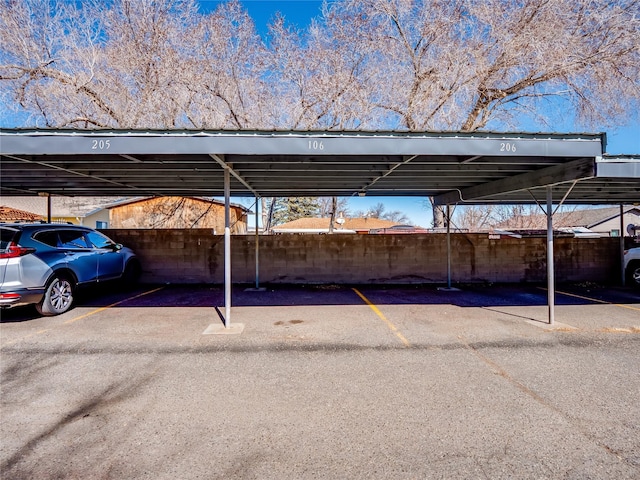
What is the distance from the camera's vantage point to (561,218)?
38.8m

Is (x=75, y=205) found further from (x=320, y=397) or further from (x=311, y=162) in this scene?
(x=320, y=397)

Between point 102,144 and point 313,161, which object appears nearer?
point 102,144

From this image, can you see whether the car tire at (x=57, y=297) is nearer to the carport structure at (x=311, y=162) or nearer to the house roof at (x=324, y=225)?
the carport structure at (x=311, y=162)

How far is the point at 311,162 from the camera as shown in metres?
5.77

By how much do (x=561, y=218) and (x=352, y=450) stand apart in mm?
44837

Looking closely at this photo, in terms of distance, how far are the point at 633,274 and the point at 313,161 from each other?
10748mm

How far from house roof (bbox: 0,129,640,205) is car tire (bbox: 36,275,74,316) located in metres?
2.10

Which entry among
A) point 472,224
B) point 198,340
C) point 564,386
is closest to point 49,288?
point 198,340

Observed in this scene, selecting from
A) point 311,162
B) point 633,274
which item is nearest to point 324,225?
point 633,274

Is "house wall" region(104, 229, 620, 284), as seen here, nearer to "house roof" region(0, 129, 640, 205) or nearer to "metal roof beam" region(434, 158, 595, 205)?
"house roof" region(0, 129, 640, 205)

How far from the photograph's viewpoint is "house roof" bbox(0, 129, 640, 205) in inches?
185

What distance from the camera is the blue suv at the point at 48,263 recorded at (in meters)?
→ 5.69

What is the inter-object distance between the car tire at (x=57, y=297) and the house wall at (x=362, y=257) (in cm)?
364

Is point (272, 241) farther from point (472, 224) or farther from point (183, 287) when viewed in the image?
point (472, 224)
